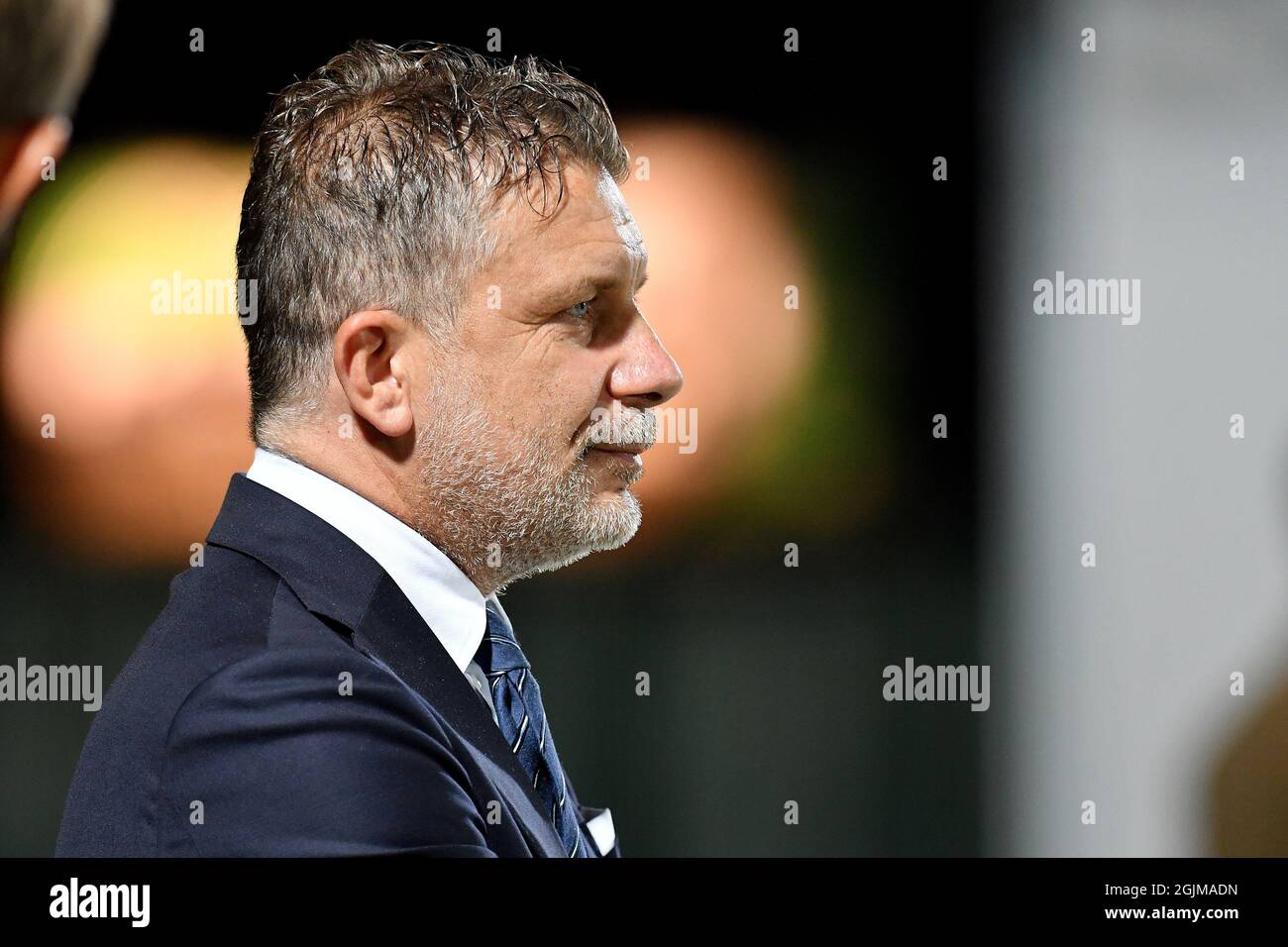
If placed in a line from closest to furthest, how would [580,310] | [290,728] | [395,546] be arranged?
1. [290,728]
2. [395,546]
3. [580,310]

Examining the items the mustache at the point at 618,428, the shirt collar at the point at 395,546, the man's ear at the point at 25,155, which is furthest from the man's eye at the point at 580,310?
the man's ear at the point at 25,155

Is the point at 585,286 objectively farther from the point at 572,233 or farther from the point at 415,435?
the point at 415,435

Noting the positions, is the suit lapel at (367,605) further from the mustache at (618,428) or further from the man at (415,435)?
the mustache at (618,428)

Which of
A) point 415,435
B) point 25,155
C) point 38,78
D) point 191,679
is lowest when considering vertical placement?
point 191,679

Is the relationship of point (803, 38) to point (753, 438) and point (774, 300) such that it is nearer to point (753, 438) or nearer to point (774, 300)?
point (774, 300)

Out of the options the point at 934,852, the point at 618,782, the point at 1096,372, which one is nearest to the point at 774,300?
the point at 1096,372

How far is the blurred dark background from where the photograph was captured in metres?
3.06

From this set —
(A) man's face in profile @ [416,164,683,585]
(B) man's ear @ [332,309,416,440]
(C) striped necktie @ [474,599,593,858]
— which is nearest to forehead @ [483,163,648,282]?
(A) man's face in profile @ [416,164,683,585]

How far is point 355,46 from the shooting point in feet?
5.65

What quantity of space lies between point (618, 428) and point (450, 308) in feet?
1.01

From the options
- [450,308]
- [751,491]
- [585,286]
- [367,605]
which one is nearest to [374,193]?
[450,308]

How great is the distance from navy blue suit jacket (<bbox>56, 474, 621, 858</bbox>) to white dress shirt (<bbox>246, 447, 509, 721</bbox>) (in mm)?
53

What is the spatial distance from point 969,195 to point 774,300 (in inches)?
28.2

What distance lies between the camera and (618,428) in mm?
1689
